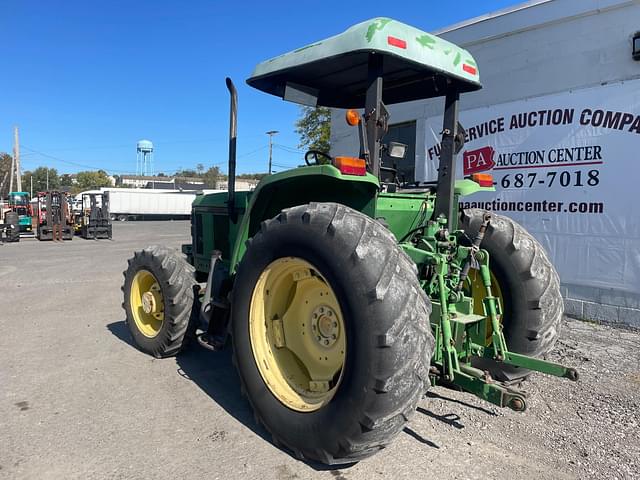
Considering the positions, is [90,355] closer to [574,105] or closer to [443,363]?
[443,363]

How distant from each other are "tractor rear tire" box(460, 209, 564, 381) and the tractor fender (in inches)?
47.5

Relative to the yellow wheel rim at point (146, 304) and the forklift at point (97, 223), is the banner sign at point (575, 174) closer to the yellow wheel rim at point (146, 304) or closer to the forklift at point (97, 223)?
the yellow wheel rim at point (146, 304)

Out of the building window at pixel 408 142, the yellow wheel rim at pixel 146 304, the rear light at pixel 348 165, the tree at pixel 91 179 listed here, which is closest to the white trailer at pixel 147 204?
the building window at pixel 408 142

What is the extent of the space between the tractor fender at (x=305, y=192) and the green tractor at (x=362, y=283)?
0.04ft

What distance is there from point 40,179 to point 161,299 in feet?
307

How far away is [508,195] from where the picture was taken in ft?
23.7

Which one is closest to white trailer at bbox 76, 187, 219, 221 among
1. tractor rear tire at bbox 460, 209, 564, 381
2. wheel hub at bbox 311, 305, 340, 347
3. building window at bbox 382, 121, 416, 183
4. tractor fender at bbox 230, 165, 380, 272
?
building window at bbox 382, 121, 416, 183

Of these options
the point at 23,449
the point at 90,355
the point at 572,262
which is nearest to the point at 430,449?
the point at 23,449

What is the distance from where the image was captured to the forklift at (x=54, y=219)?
20.0 meters

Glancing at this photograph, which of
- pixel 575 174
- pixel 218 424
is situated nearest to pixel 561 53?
pixel 575 174

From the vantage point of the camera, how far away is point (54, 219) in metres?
20.3

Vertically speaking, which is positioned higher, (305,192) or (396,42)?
(396,42)

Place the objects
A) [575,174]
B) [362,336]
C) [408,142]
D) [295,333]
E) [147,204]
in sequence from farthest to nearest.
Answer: [147,204], [408,142], [575,174], [295,333], [362,336]

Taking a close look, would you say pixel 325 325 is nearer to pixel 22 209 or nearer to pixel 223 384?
pixel 223 384
